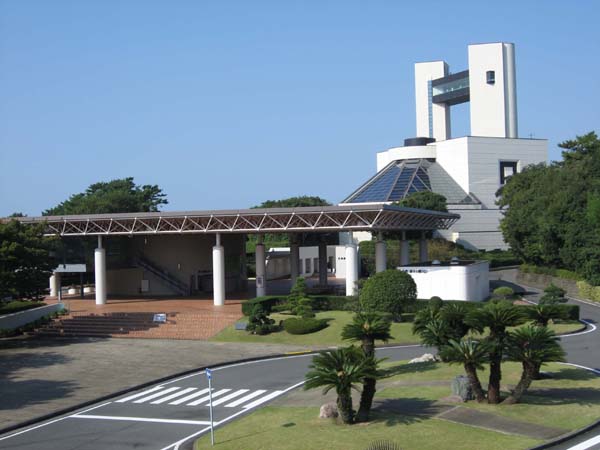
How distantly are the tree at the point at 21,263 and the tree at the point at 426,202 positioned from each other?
51742 mm

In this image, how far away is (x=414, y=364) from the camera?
99.1 ft

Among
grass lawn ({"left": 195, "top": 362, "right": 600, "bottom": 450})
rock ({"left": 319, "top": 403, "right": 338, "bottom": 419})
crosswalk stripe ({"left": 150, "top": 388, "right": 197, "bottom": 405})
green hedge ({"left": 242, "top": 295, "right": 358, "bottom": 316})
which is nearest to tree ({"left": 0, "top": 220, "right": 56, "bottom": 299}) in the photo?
green hedge ({"left": 242, "top": 295, "right": 358, "bottom": 316})

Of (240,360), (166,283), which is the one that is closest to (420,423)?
(240,360)

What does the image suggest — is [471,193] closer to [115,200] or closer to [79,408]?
[115,200]

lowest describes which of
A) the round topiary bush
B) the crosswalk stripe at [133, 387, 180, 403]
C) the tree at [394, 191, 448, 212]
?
the crosswalk stripe at [133, 387, 180, 403]

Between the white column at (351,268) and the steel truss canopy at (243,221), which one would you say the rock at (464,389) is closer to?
the steel truss canopy at (243,221)

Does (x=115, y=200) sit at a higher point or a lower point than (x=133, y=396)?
higher

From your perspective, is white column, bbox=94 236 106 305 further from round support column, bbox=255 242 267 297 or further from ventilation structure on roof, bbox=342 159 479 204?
ventilation structure on roof, bbox=342 159 479 204

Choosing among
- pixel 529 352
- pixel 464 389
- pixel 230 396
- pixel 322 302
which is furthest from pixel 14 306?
pixel 529 352

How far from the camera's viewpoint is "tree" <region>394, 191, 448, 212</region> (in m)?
85.9

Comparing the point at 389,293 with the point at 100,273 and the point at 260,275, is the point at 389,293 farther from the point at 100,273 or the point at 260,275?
the point at 100,273

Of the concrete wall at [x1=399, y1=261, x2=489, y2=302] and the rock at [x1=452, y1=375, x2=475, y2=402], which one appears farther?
the concrete wall at [x1=399, y1=261, x2=489, y2=302]

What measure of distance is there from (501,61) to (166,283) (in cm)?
6735

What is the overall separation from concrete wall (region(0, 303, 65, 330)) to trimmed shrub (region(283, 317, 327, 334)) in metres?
18.8
